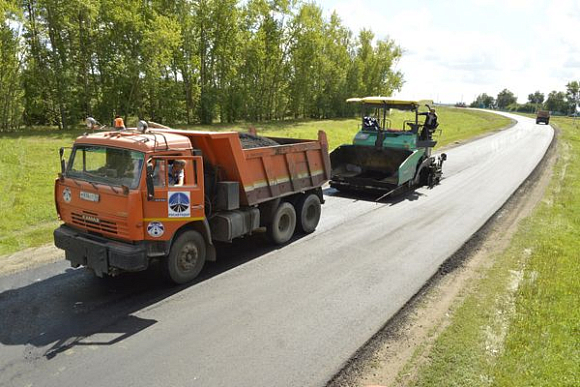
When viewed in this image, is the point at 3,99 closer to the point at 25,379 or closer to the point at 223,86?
the point at 223,86

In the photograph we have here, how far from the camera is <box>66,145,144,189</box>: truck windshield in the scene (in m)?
6.35

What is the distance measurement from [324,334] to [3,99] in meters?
22.5

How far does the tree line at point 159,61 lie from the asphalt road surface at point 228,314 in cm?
1883

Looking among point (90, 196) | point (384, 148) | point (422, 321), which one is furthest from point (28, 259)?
point (384, 148)

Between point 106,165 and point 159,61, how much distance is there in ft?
71.0

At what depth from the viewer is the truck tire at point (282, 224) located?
8.88m

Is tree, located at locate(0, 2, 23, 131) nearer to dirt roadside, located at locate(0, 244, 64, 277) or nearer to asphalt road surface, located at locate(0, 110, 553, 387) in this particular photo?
dirt roadside, located at locate(0, 244, 64, 277)

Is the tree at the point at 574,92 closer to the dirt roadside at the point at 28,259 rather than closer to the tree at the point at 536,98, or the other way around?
the tree at the point at 536,98

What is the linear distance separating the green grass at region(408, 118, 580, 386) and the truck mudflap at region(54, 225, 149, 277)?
4.03 metres

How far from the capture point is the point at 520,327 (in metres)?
5.81

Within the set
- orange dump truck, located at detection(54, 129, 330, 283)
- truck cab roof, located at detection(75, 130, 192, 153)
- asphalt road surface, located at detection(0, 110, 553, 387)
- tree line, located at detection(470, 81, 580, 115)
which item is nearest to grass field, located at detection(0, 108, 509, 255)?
asphalt road surface, located at detection(0, 110, 553, 387)

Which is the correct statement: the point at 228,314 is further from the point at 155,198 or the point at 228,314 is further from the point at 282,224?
the point at 282,224

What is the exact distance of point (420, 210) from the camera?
40.1ft

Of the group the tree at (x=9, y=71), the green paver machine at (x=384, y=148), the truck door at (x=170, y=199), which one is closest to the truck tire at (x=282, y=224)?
→ the truck door at (x=170, y=199)
